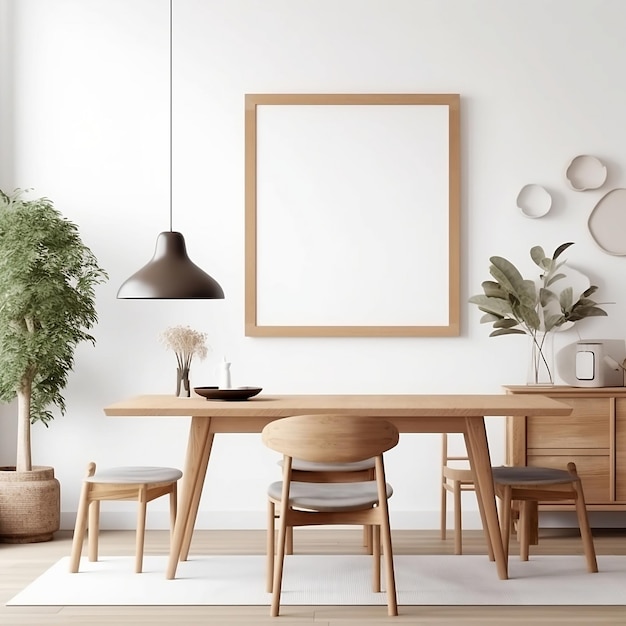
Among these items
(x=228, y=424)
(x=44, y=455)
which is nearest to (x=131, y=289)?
(x=228, y=424)

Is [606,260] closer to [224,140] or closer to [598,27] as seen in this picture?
[598,27]

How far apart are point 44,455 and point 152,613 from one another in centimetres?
202

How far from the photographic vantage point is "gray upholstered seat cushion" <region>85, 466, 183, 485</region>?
408cm

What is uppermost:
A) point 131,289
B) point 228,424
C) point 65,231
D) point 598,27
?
point 598,27

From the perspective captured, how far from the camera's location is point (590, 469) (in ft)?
15.9

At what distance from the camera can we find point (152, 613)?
3561 millimetres

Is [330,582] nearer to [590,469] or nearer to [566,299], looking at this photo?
[590,469]

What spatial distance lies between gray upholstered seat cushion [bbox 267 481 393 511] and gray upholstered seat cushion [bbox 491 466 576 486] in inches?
26.0

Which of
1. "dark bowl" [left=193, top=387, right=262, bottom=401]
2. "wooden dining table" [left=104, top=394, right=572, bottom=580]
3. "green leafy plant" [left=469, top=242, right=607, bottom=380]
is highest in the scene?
"green leafy plant" [left=469, top=242, right=607, bottom=380]

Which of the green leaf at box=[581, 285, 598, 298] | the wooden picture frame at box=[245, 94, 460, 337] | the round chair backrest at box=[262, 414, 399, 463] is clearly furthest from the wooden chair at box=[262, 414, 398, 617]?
the green leaf at box=[581, 285, 598, 298]

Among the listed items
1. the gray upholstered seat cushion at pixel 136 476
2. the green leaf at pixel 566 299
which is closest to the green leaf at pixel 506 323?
the green leaf at pixel 566 299

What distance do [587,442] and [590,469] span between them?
14 centimetres

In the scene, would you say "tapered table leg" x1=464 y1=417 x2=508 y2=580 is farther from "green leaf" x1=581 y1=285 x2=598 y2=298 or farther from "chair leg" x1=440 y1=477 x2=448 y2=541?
Answer: "green leaf" x1=581 y1=285 x2=598 y2=298

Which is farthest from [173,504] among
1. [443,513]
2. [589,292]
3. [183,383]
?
[589,292]
